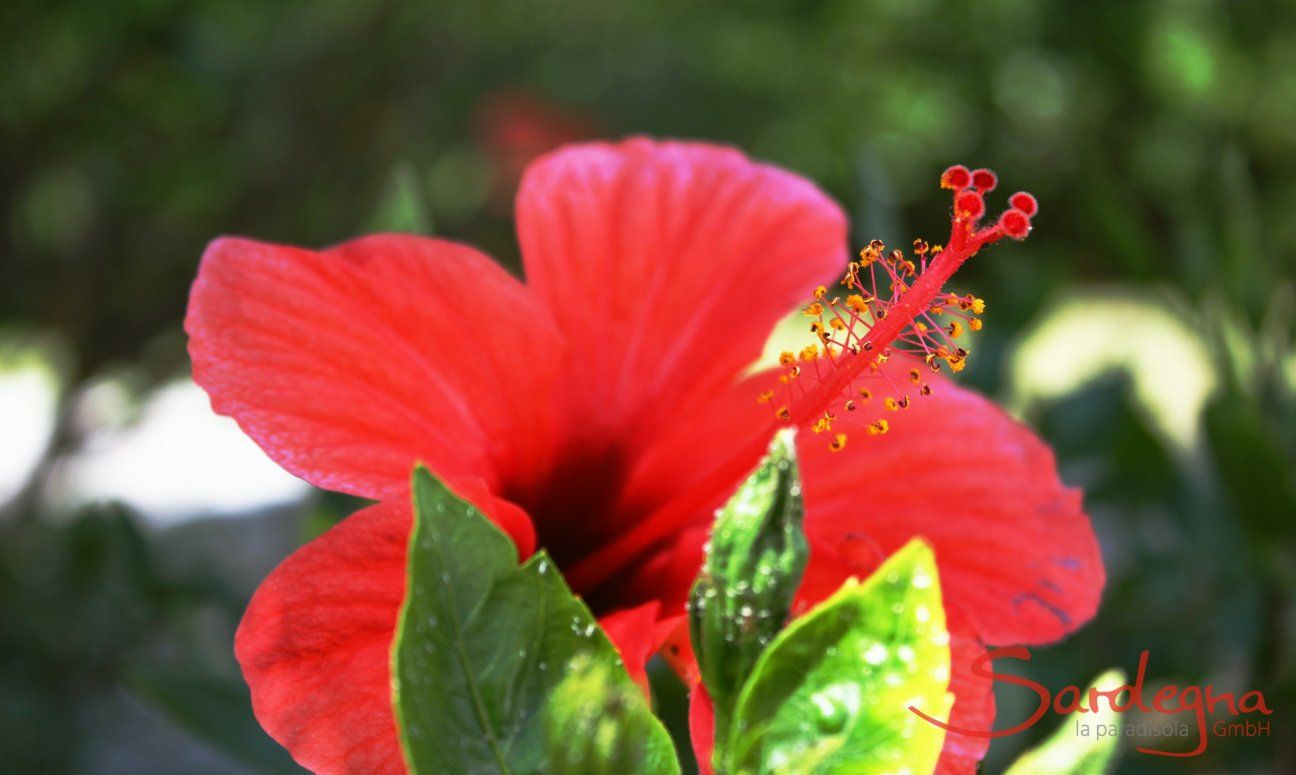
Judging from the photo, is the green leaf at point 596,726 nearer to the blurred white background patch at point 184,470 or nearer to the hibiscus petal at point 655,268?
the hibiscus petal at point 655,268

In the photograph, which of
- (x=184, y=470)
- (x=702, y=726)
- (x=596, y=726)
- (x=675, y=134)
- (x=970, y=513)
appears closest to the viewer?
(x=596, y=726)

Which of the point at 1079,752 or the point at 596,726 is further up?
the point at 596,726

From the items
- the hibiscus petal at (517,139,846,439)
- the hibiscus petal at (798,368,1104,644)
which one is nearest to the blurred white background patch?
the hibiscus petal at (517,139,846,439)

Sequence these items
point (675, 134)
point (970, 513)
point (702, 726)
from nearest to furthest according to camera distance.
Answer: point (702, 726) → point (970, 513) → point (675, 134)

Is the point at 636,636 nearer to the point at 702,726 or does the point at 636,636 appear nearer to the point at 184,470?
the point at 702,726

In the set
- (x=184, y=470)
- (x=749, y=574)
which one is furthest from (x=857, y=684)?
(x=184, y=470)

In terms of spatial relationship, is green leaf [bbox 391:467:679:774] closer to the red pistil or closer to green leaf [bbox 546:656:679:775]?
green leaf [bbox 546:656:679:775]

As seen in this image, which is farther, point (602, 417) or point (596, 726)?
point (602, 417)

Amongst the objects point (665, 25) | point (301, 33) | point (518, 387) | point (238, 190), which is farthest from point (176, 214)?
point (518, 387)
